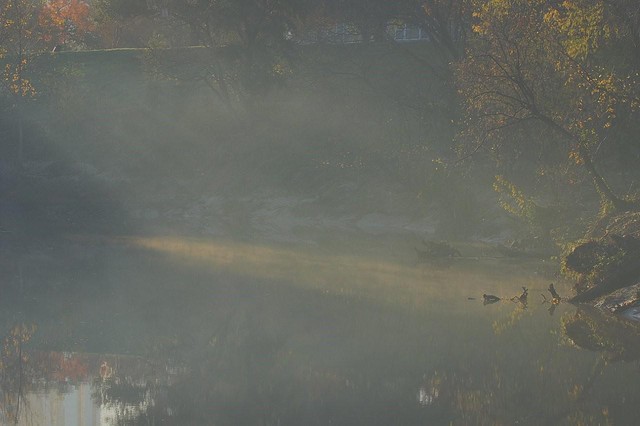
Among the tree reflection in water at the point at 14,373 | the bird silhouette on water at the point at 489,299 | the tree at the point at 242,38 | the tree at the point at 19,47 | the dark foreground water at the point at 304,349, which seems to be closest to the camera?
the tree reflection in water at the point at 14,373

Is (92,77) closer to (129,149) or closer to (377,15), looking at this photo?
(129,149)

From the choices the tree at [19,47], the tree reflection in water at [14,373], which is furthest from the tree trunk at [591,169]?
the tree at [19,47]

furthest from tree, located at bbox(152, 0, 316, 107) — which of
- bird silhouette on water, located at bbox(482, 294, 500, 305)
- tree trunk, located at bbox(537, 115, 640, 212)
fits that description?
bird silhouette on water, located at bbox(482, 294, 500, 305)

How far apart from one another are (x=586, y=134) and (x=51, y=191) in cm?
3234

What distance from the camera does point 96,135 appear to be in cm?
6347

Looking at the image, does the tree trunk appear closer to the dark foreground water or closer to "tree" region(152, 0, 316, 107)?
the dark foreground water

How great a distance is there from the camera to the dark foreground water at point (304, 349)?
15.2 meters

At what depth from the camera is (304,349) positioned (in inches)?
776

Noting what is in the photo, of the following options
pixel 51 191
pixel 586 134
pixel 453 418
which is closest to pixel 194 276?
pixel 586 134

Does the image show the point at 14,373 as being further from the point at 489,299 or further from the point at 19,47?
the point at 19,47

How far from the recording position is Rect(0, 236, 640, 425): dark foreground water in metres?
15.2

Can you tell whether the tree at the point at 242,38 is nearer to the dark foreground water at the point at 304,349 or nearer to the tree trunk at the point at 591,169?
the dark foreground water at the point at 304,349

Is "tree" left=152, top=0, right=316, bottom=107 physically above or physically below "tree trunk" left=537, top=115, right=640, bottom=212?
below

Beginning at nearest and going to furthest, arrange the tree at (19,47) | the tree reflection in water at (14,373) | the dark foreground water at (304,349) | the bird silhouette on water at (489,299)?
the tree reflection in water at (14,373), the dark foreground water at (304,349), the bird silhouette on water at (489,299), the tree at (19,47)
